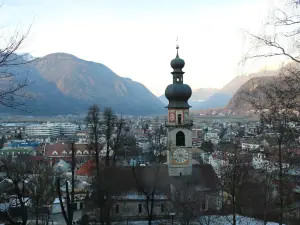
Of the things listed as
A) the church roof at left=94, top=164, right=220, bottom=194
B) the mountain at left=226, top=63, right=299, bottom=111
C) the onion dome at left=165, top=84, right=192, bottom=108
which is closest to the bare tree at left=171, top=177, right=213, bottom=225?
the church roof at left=94, top=164, right=220, bottom=194

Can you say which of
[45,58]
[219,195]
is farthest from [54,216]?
[45,58]

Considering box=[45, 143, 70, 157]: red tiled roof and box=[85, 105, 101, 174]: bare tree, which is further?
box=[45, 143, 70, 157]: red tiled roof

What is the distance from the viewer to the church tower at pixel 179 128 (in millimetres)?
26625

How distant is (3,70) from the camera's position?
22.0 feet

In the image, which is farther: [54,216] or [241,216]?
[54,216]

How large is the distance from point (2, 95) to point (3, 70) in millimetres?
442

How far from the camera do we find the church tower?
26625mm

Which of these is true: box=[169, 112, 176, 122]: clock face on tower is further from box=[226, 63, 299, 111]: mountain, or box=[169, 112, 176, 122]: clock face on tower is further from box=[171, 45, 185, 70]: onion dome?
box=[226, 63, 299, 111]: mountain

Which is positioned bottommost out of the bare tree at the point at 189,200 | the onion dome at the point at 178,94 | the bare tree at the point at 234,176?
the bare tree at the point at 189,200

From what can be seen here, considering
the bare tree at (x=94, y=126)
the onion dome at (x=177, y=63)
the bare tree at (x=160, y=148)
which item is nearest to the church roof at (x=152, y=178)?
the bare tree at (x=94, y=126)

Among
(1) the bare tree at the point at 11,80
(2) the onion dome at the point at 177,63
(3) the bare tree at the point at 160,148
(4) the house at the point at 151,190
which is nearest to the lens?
(1) the bare tree at the point at 11,80

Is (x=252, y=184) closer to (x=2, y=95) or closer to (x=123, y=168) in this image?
(x=123, y=168)

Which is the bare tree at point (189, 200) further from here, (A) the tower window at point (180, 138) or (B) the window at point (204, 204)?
(A) the tower window at point (180, 138)

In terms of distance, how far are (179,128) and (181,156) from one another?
6.50 ft
